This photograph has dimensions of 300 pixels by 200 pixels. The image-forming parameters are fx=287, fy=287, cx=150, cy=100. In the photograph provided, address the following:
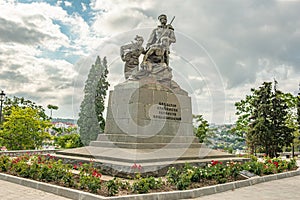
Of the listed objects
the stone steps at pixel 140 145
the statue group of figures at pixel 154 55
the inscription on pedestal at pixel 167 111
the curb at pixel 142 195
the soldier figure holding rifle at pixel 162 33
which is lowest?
the curb at pixel 142 195

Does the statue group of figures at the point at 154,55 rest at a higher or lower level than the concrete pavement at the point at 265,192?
higher

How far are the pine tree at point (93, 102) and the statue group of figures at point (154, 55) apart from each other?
45.4 feet

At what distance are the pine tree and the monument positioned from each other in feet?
46.1

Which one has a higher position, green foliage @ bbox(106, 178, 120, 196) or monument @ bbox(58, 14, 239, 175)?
monument @ bbox(58, 14, 239, 175)

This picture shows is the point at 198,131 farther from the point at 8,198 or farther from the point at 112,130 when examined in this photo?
the point at 8,198

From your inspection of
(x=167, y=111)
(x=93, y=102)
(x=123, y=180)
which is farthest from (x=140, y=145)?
(x=93, y=102)

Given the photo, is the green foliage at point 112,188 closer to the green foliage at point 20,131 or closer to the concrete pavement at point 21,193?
the concrete pavement at point 21,193

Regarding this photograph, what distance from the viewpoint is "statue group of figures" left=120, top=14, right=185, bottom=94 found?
1277cm

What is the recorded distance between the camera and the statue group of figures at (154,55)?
12773 mm

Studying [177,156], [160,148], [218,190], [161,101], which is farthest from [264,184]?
[161,101]

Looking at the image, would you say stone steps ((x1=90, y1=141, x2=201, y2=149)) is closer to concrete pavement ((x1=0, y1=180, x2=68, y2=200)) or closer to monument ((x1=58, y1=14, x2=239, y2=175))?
→ monument ((x1=58, y1=14, x2=239, y2=175))

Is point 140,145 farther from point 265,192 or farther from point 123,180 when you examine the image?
point 265,192

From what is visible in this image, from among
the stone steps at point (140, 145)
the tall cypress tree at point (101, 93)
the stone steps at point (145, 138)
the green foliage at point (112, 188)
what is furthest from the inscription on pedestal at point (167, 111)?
the tall cypress tree at point (101, 93)

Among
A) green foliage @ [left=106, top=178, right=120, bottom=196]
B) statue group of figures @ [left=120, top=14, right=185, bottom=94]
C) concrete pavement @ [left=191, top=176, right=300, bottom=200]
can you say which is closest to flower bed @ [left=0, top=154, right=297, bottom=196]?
green foliage @ [left=106, top=178, right=120, bottom=196]
